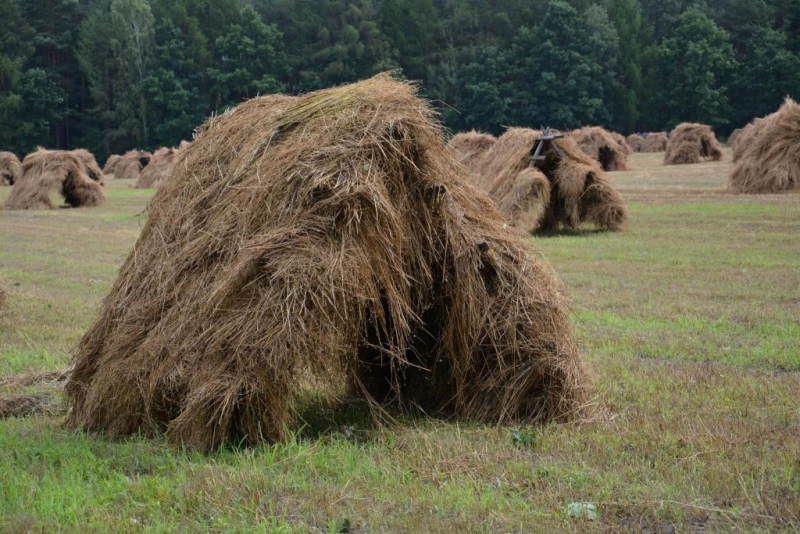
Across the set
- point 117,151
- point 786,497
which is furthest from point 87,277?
point 117,151

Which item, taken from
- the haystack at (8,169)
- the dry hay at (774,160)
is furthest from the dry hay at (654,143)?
the haystack at (8,169)

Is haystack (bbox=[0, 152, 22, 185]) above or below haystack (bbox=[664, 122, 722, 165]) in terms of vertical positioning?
below

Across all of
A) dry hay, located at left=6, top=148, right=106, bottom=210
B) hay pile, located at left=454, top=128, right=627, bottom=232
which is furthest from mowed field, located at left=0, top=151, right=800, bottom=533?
dry hay, located at left=6, top=148, right=106, bottom=210

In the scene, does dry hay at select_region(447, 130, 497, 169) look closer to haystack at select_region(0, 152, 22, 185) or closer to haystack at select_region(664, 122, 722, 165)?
haystack at select_region(664, 122, 722, 165)

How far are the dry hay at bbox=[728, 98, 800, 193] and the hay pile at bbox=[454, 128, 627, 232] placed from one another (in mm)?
7110

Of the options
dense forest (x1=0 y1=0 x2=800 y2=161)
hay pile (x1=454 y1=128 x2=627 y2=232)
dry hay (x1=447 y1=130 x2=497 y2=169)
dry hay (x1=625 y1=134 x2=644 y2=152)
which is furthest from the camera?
dense forest (x1=0 y1=0 x2=800 y2=161)

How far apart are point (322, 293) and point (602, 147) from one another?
39.3 metres

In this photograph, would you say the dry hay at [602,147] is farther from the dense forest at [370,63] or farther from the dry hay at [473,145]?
the dense forest at [370,63]

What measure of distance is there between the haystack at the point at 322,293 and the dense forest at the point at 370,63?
233 feet

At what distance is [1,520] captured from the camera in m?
4.99

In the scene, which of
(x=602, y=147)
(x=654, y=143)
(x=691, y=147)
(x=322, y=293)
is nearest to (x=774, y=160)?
(x=602, y=147)

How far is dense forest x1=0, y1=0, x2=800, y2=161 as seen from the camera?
80.2 metres

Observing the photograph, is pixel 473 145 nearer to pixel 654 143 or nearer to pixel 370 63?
pixel 654 143

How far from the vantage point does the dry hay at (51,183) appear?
1259 inches
